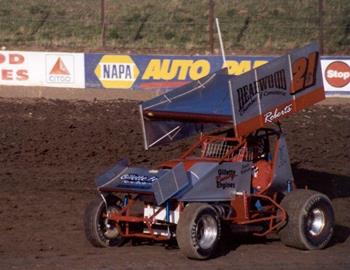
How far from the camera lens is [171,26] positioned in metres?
36.1

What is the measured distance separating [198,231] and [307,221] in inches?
58.4

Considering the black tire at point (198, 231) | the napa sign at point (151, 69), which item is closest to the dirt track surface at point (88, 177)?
the black tire at point (198, 231)

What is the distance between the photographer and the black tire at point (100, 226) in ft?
34.7

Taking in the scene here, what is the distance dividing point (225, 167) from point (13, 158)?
6.51 meters

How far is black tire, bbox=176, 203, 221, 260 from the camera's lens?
9.80 meters

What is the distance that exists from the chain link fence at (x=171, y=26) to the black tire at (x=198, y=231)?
2210 cm

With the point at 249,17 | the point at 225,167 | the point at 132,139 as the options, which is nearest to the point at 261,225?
the point at 225,167

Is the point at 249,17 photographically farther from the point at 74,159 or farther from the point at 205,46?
the point at 74,159

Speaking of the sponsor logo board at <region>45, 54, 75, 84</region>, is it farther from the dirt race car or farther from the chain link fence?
the dirt race car

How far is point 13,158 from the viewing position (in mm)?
16125

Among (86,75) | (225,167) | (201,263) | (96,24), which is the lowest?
(201,263)

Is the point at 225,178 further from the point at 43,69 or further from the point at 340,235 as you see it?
the point at 43,69

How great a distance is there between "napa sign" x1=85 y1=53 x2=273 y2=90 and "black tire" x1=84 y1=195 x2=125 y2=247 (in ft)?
41.5

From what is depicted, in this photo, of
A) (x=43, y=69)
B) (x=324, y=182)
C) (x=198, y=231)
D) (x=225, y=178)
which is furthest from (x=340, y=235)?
(x=43, y=69)
